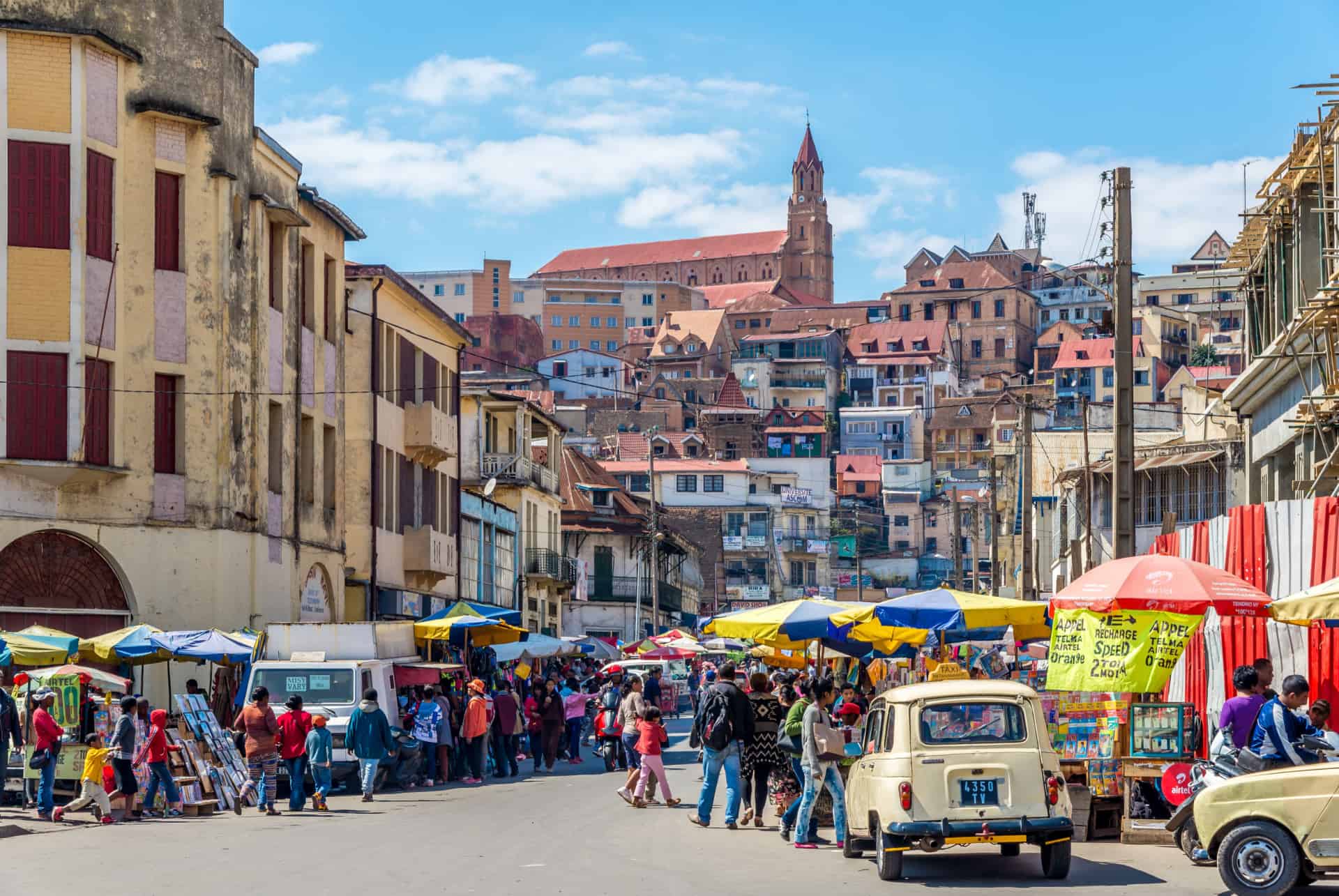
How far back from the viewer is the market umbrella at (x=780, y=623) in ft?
81.9

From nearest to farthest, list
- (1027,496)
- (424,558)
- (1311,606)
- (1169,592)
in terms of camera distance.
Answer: (1311,606)
(1169,592)
(424,558)
(1027,496)

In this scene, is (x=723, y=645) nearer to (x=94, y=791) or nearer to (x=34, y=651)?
(x=34, y=651)

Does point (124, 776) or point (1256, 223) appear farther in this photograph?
point (1256, 223)

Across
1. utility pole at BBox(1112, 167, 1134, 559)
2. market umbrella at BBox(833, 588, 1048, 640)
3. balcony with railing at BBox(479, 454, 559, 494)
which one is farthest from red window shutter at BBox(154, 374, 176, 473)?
balcony with railing at BBox(479, 454, 559, 494)

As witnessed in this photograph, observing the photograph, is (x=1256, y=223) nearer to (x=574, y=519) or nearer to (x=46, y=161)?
(x=46, y=161)

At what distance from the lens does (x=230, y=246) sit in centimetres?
3241

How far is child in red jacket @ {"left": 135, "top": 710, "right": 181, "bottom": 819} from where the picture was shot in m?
21.5

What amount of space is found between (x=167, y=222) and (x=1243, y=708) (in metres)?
22.4

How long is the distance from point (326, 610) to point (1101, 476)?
87.9 ft

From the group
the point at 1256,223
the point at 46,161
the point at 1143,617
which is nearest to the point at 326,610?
the point at 46,161

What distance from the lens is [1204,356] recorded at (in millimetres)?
137875

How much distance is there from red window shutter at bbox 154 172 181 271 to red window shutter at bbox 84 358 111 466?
231 centimetres

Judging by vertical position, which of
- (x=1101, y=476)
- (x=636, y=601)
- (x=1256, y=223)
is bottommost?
(x=636, y=601)

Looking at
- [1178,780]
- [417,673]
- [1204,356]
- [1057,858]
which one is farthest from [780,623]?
[1204,356]
